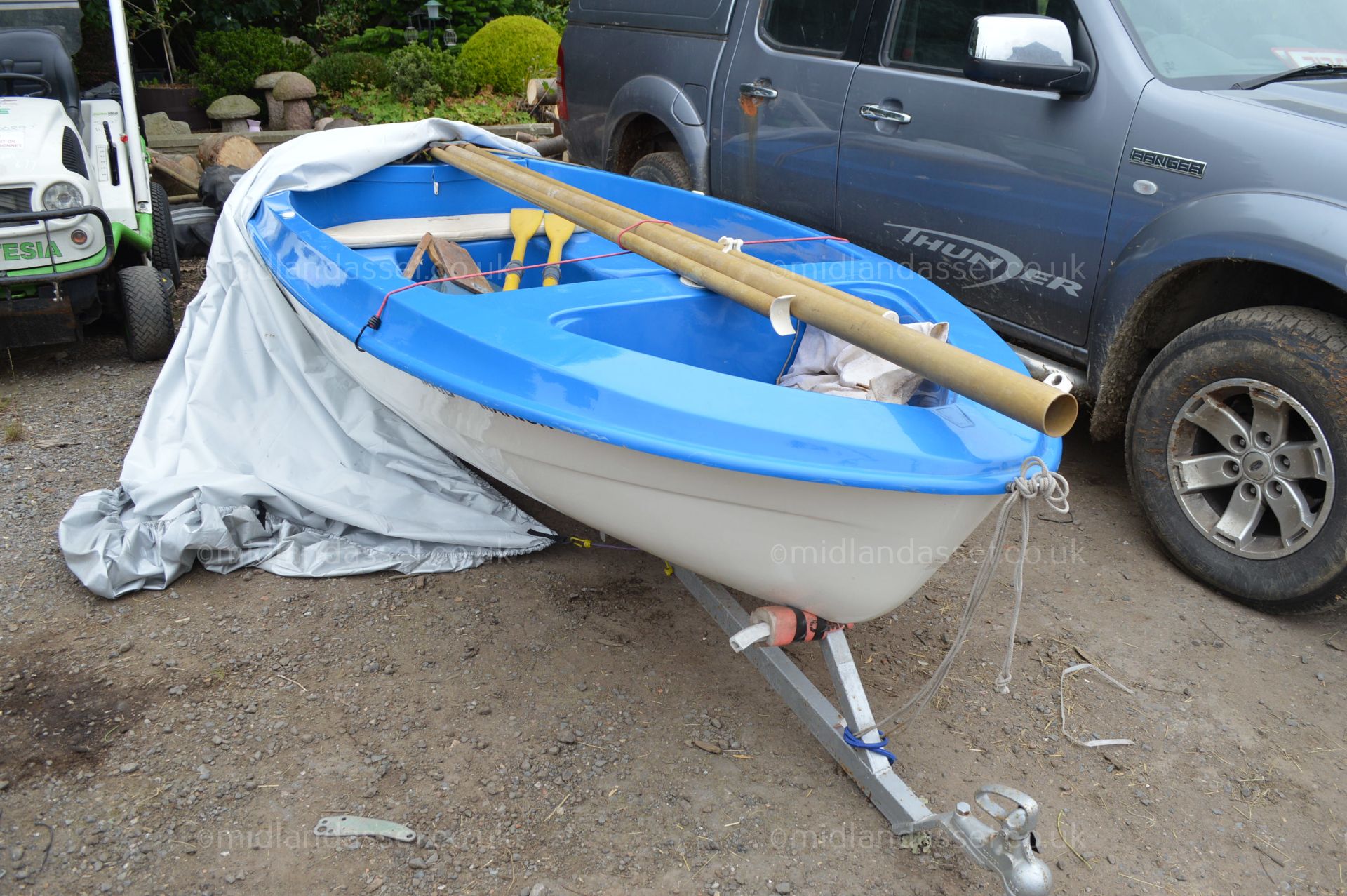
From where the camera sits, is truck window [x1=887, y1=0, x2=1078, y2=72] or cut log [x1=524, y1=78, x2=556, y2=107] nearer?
truck window [x1=887, y1=0, x2=1078, y2=72]

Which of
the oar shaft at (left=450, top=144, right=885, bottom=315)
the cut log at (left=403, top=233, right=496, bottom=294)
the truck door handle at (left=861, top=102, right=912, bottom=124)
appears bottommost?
the cut log at (left=403, top=233, right=496, bottom=294)

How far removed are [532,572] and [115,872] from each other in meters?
1.44

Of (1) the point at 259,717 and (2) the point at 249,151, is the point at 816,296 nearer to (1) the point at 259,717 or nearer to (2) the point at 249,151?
(1) the point at 259,717

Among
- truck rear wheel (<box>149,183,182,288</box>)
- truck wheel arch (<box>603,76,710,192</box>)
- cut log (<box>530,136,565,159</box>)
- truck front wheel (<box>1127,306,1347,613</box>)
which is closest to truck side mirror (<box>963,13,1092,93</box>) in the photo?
truck front wheel (<box>1127,306,1347,613</box>)

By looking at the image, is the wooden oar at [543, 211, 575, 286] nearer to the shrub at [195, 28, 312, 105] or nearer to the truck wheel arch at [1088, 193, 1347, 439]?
the truck wheel arch at [1088, 193, 1347, 439]

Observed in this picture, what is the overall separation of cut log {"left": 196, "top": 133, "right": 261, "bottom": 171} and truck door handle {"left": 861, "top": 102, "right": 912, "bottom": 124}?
5.69 meters

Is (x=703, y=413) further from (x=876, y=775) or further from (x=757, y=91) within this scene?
(x=757, y=91)

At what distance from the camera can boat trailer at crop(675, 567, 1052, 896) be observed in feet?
6.15

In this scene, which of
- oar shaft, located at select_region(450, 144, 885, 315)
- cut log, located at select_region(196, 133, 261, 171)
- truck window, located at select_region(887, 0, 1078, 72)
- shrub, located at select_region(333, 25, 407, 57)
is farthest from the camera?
shrub, located at select_region(333, 25, 407, 57)

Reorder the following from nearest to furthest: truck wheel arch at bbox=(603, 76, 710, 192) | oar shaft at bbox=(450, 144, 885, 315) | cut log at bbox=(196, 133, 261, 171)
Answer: oar shaft at bbox=(450, 144, 885, 315)
truck wheel arch at bbox=(603, 76, 710, 192)
cut log at bbox=(196, 133, 261, 171)

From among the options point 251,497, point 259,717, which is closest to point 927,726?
point 259,717

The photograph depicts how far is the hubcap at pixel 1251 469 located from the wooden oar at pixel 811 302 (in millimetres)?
1285

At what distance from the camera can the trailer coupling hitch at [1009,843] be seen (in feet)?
6.07

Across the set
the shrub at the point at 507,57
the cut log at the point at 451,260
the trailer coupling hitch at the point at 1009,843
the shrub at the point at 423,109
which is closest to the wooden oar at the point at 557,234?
the cut log at the point at 451,260
